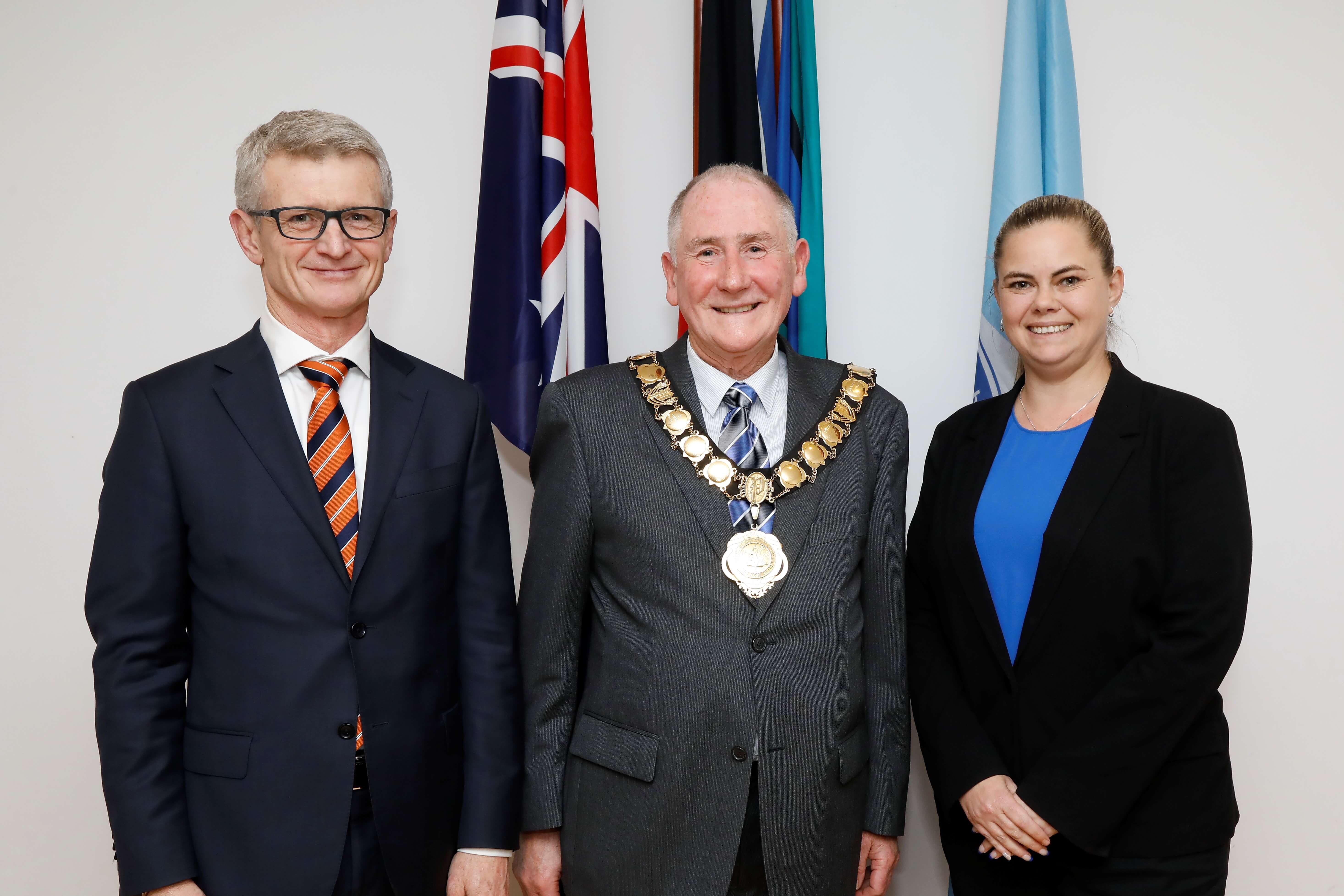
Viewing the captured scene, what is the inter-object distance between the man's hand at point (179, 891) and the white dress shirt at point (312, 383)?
621 mm

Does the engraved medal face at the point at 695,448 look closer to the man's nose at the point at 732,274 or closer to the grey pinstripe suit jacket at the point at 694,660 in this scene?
the grey pinstripe suit jacket at the point at 694,660

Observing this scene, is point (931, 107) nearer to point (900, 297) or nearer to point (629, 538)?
point (900, 297)

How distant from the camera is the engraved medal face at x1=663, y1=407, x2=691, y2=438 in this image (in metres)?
1.78

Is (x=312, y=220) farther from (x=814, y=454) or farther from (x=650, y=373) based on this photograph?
(x=814, y=454)

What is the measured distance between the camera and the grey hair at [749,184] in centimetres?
187

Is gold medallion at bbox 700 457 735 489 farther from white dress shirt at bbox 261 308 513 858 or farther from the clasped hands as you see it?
the clasped hands

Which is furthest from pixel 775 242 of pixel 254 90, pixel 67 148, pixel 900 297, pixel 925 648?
pixel 67 148

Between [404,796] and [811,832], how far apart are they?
70 centimetres

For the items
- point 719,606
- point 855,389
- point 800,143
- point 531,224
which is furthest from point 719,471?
point 800,143

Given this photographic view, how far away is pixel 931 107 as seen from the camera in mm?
2781

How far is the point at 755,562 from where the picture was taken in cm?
169

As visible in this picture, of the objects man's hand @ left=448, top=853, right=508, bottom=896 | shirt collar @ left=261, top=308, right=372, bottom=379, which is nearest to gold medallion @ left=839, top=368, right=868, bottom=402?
shirt collar @ left=261, top=308, right=372, bottom=379

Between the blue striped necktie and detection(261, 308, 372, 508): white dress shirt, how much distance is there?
2.15 feet

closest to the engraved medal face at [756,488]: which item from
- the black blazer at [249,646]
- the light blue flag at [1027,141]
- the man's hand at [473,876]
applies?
the black blazer at [249,646]
